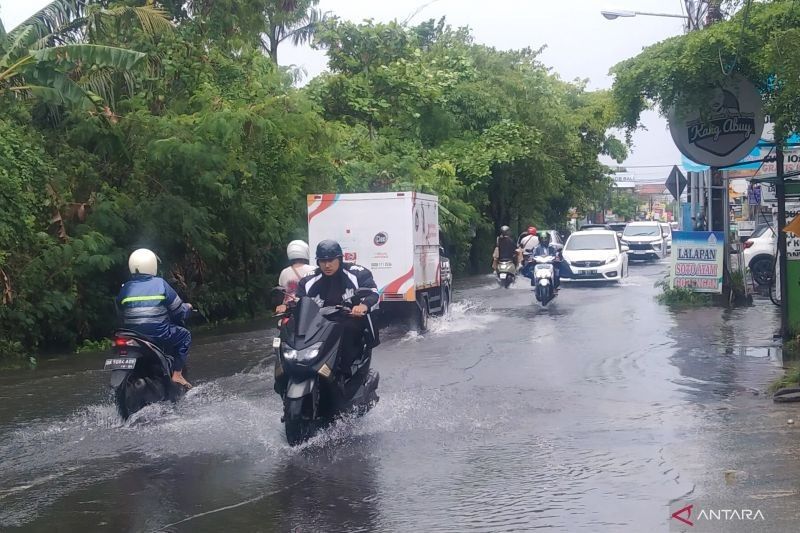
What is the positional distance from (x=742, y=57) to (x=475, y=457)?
9.11 meters

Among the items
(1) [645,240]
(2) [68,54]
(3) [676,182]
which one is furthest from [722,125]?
(1) [645,240]

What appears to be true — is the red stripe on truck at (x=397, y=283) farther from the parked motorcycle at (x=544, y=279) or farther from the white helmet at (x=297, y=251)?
the white helmet at (x=297, y=251)

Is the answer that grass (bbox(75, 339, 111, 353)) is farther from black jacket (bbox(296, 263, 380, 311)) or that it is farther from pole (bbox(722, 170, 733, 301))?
pole (bbox(722, 170, 733, 301))

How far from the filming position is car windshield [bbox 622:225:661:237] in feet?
149

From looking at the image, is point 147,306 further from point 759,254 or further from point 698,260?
point 759,254

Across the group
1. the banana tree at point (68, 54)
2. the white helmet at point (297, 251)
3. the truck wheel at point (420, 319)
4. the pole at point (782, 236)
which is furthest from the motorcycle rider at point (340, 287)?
the truck wheel at point (420, 319)

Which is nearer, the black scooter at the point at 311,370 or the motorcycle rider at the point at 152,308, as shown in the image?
the black scooter at the point at 311,370

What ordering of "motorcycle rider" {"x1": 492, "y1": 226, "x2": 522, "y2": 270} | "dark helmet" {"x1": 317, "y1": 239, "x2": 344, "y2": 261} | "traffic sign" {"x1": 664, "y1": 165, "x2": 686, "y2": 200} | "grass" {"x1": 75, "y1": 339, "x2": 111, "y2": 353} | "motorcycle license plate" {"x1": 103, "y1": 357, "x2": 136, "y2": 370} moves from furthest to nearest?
"motorcycle rider" {"x1": 492, "y1": 226, "x2": 522, "y2": 270}, "traffic sign" {"x1": 664, "y1": 165, "x2": 686, "y2": 200}, "grass" {"x1": 75, "y1": 339, "x2": 111, "y2": 353}, "motorcycle license plate" {"x1": 103, "y1": 357, "x2": 136, "y2": 370}, "dark helmet" {"x1": 317, "y1": 239, "x2": 344, "y2": 261}

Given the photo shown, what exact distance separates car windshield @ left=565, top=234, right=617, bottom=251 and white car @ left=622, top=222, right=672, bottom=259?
1415cm

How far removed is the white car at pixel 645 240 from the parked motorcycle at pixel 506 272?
16.4 metres

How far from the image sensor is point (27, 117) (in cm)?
1709

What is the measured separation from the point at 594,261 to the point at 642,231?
19.9 meters

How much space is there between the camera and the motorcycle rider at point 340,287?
8.43m

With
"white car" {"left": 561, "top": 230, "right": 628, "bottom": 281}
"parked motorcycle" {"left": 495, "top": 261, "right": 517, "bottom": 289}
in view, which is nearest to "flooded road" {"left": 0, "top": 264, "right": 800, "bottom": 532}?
"parked motorcycle" {"left": 495, "top": 261, "right": 517, "bottom": 289}
